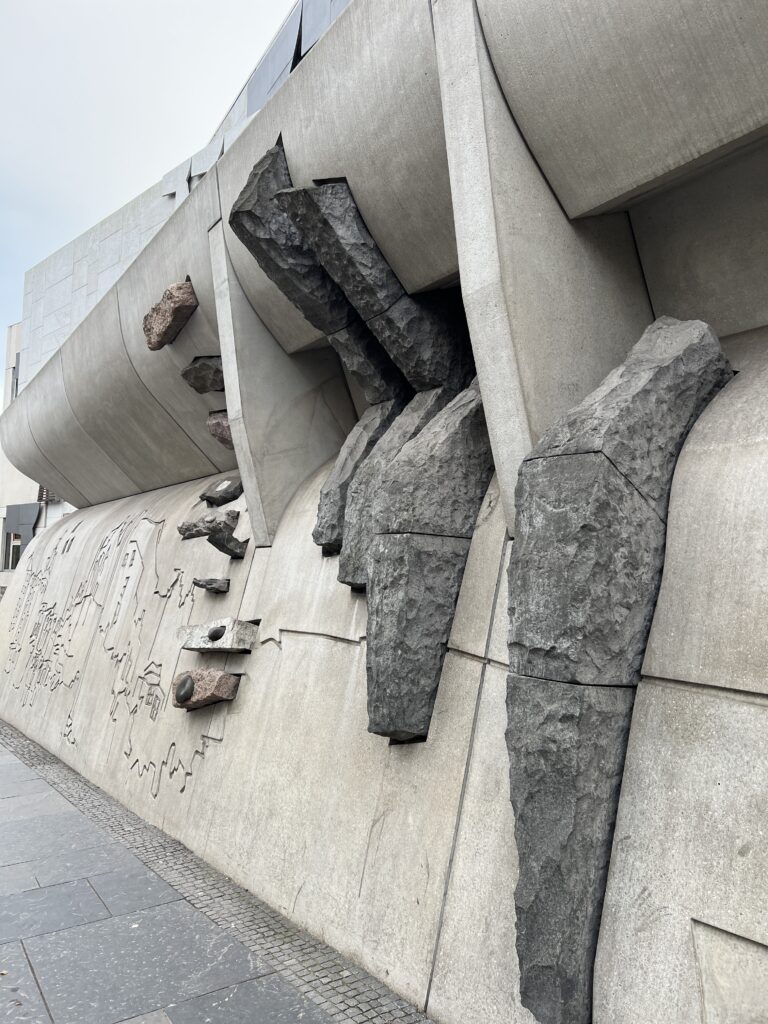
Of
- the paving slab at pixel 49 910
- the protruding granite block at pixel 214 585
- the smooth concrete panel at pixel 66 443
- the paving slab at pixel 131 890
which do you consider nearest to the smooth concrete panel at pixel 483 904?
the paving slab at pixel 131 890

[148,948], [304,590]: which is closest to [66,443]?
[304,590]

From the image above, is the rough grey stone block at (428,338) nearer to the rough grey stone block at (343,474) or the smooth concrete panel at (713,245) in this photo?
the rough grey stone block at (343,474)

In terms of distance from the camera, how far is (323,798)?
430 cm

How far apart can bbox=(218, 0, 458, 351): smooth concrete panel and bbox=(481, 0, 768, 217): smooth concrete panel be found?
60 cm

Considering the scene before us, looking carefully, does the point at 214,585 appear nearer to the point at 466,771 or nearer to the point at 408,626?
the point at 408,626

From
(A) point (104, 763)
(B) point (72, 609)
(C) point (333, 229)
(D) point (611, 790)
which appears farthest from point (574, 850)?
(B) point (72, 609)

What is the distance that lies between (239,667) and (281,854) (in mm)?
1538

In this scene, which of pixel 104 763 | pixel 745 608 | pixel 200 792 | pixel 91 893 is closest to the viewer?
pixel 745 608

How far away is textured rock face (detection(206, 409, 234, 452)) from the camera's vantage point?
24.7ft

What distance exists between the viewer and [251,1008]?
3.33 m

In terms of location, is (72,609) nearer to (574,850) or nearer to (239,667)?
(239,667)

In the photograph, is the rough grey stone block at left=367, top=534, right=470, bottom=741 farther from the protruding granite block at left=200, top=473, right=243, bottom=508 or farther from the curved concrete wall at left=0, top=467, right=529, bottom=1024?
the protruding granite block at left=200, top=473, right=243, bottom=508

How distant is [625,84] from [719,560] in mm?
1975

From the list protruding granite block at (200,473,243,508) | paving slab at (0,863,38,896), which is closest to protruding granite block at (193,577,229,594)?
protruding granite block at (200,473,243,508)
